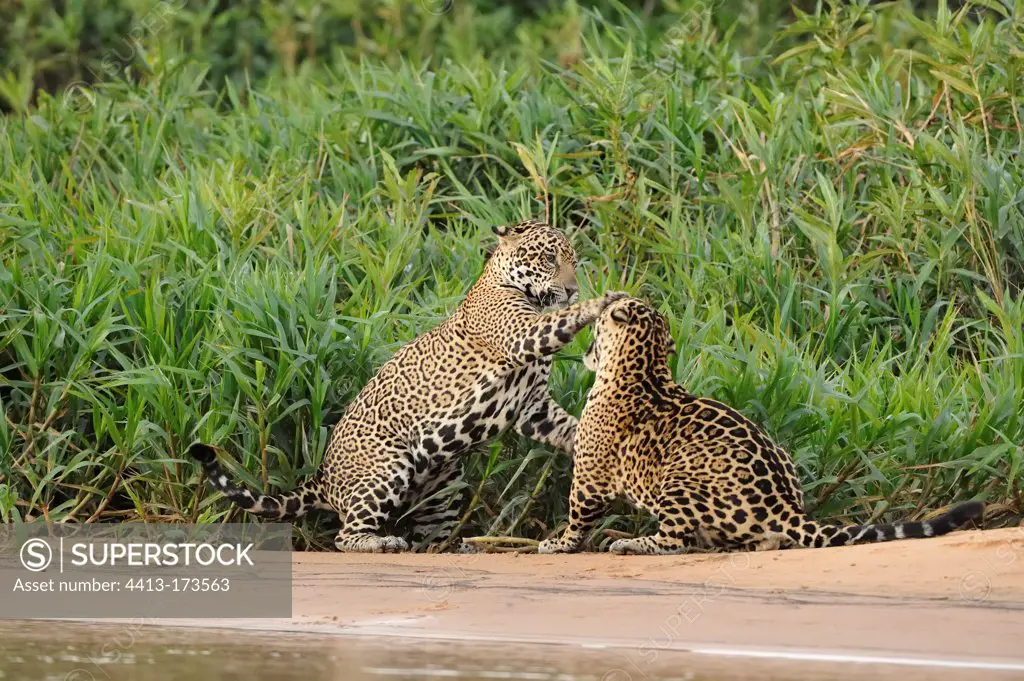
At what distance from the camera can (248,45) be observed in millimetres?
13727

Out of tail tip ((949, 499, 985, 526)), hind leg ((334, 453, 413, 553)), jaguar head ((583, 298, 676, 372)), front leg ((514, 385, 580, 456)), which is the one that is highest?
jaguar head ((583, 298, 676, 372))

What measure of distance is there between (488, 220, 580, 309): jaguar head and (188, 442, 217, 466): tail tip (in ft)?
4.56

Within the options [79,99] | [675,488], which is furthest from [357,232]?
[79,99]

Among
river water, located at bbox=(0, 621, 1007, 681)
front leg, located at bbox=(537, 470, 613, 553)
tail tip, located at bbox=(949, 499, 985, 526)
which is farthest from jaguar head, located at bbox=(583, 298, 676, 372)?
river water, located at bbox=(0, 621, 1007, 681)

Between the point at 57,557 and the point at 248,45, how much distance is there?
8.07m

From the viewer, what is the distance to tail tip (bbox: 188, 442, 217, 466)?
20.4 feet

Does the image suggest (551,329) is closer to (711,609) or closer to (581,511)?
(581,511)

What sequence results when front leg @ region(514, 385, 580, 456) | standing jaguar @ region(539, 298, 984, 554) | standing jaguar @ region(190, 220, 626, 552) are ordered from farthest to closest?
1. front leg @ region(514, 385, 580, 456)
2. standing jaguar @ region(190, 220, 626, 552)
3. standing jaguar @ region(539, 298, 984, 554)

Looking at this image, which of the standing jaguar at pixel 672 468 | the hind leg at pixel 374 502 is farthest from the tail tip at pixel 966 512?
the hind leg at pixel 374 502

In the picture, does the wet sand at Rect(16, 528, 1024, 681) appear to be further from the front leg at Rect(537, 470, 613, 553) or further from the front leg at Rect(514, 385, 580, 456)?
the front leg at Rect(514, 385, 580, 456)

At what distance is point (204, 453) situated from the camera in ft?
20.4

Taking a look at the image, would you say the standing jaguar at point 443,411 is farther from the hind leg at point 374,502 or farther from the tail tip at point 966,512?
the tail tip at point 966,512

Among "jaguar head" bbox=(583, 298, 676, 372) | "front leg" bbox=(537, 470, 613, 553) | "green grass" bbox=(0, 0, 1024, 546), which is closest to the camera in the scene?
"front leg" bbox=(537, 470, 613, 553)

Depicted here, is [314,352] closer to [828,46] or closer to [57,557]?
[57,557]
